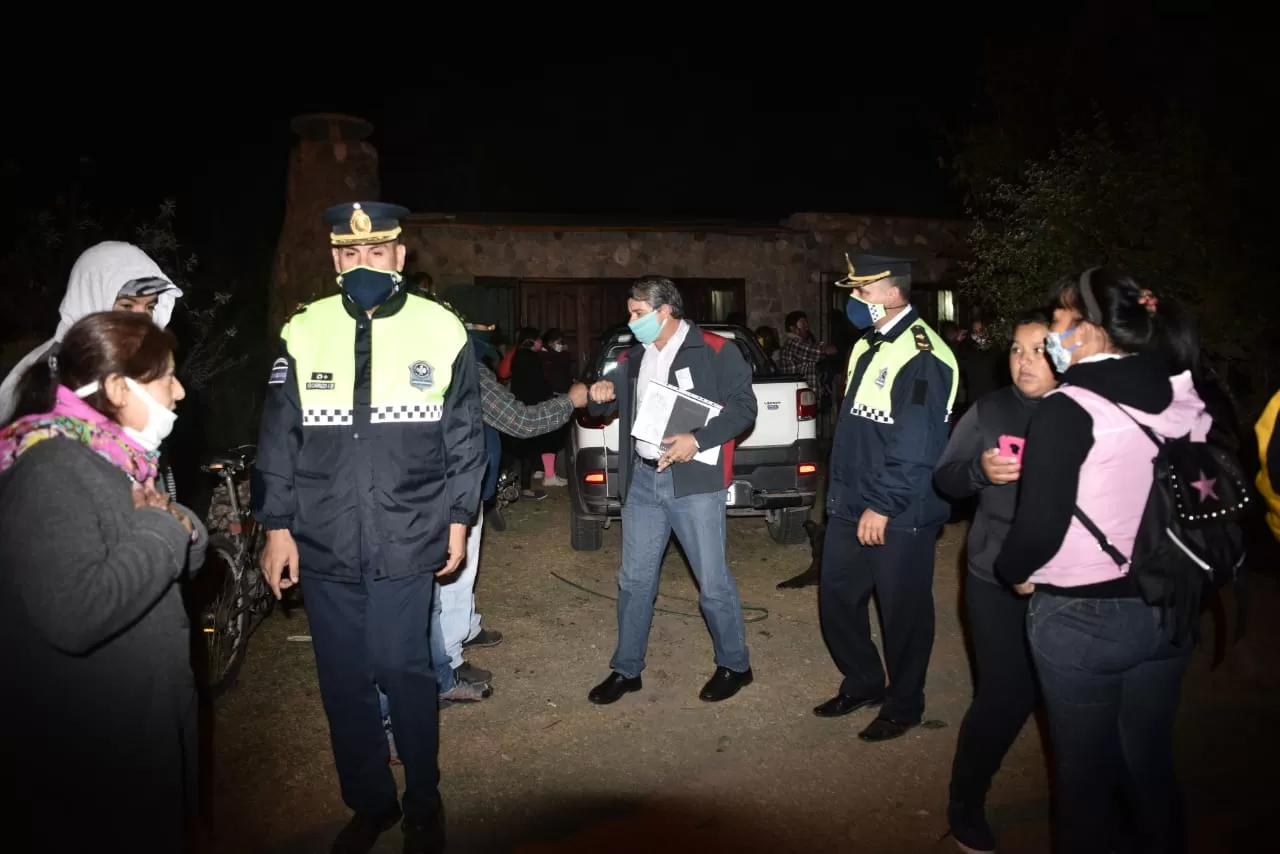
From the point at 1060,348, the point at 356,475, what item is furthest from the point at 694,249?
the point at 1060,348

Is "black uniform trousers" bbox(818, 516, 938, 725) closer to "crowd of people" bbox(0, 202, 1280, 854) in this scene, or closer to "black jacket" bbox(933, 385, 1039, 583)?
"crowd of people" bbox(0, 202, 1280, 854)

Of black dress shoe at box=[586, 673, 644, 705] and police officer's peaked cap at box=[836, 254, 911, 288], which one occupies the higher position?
police officer's peaked cap at box=[836, 254, 911, 288]

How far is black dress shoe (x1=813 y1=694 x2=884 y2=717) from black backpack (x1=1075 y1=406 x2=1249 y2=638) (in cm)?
238

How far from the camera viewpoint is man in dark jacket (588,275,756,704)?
482 cm

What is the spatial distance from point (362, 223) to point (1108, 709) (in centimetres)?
310

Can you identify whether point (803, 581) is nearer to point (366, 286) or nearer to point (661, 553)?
point (661, 553)

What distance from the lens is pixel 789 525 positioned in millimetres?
8648

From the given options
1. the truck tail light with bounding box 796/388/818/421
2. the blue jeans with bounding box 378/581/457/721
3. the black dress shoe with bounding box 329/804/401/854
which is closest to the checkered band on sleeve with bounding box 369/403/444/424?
the blue jeans with bounding box 378/581/457/721

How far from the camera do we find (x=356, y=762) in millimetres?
3545

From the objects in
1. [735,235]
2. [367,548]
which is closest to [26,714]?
[367,548]

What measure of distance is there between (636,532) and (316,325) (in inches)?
84.5

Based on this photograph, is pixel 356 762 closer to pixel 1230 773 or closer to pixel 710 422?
pixel 710 422

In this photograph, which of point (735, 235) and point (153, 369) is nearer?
point (153, 369)

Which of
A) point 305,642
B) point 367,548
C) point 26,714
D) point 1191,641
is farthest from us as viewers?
point 305,642
